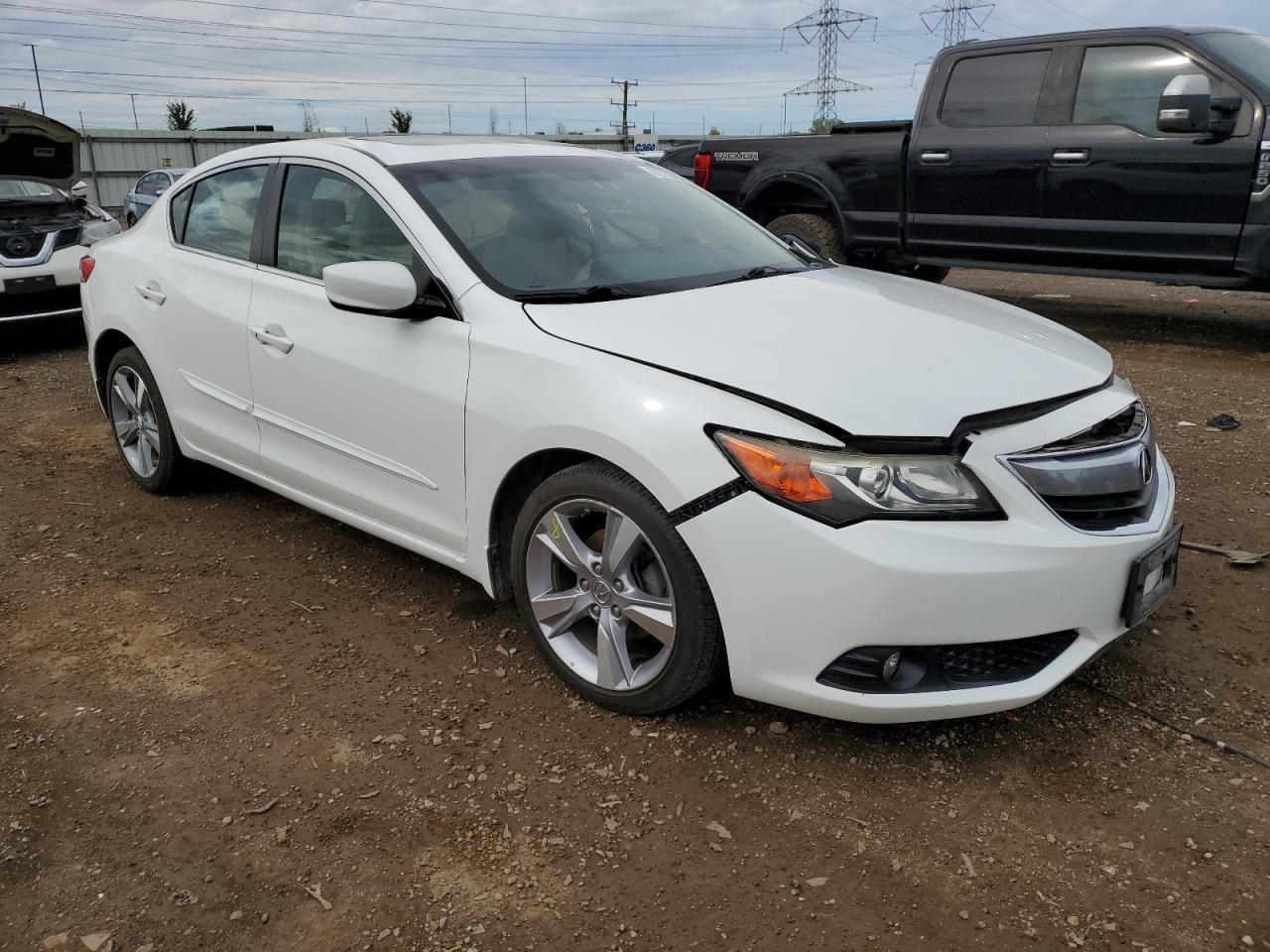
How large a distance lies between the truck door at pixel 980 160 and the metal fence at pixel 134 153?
21784 millimetres

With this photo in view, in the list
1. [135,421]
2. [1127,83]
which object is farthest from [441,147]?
[1127,83]

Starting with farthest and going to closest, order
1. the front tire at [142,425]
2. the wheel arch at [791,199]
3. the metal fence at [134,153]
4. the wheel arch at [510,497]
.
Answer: the metal fence at [134,153], the wheel arch at [791,199], the front tire at [142,425], the wheel arch at [510,497]

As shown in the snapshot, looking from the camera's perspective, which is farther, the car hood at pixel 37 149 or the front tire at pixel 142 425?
the car hood at pixel 37 149

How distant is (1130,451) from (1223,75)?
206 inches

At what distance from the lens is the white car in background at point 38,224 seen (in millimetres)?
8047

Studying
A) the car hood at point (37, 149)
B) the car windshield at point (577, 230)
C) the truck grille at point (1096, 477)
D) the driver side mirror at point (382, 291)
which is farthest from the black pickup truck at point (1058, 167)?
the driver side mirror at point (382, 291)

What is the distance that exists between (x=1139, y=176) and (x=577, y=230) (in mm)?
5065

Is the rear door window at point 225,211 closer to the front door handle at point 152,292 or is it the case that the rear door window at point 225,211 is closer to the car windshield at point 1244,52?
the front door handle at point 152,292

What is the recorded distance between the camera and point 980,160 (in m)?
7.66

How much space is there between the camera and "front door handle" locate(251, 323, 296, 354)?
12.0 feet

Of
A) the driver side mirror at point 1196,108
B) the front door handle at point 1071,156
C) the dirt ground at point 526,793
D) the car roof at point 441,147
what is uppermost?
the driver side mirror at point 1196,108

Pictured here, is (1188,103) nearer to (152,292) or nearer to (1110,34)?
(1110,34)

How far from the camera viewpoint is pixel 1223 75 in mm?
6652

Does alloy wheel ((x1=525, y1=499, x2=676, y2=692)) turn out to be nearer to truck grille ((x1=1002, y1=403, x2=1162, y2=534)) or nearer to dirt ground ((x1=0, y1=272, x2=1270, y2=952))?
dirt ground ((x1=0, y1=272, x2=1270, y2=952))
